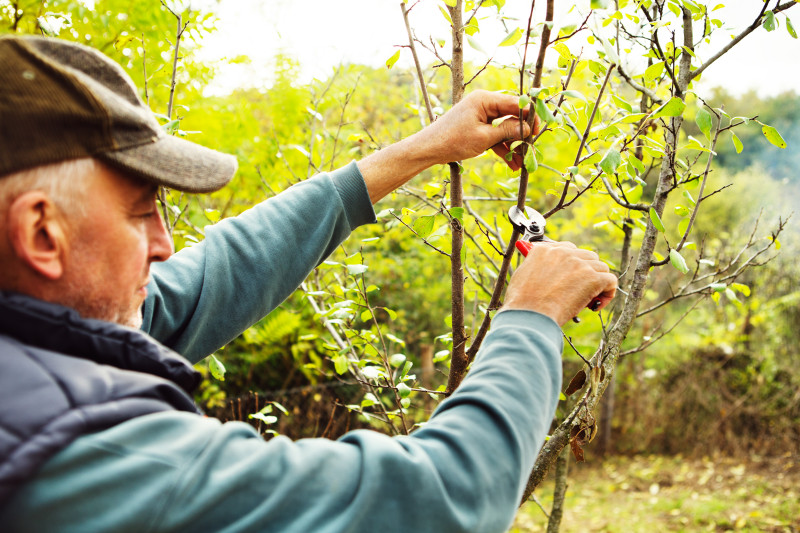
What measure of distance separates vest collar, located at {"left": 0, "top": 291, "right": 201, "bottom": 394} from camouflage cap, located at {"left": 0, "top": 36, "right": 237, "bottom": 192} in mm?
214

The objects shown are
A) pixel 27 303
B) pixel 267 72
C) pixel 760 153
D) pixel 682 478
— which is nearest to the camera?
pixel 27 303

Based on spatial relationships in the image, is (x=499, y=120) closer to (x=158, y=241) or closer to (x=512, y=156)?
(x=512, y=156)

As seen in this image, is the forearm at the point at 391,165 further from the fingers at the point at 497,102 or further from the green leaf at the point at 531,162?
the green leaf at the point at 531,162

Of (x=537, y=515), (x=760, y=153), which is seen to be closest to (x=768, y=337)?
(x=537, y=515)

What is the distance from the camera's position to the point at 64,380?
0.83 meters

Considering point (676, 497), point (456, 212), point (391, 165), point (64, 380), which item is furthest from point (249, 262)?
point (676, 497)

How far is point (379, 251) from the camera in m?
6.60

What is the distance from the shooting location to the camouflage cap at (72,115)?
0.89 m

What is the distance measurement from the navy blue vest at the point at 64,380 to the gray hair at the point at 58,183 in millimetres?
155

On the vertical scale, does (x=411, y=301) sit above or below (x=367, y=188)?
below

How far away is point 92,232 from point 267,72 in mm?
4004

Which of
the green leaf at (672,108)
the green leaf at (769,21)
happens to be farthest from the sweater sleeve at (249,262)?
the green leaf at (769,21)

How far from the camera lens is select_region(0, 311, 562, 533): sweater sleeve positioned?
0.80 m

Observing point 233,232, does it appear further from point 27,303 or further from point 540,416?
point 540,416
